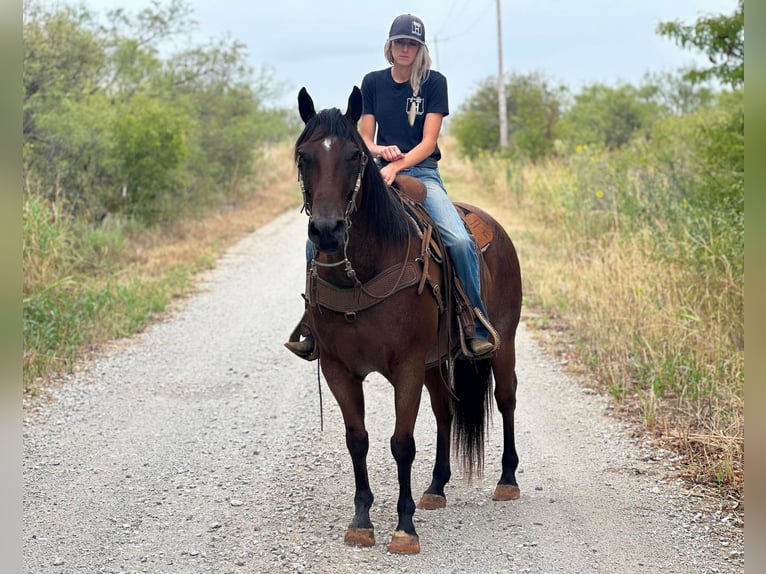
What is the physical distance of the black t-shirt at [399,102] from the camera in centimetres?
497

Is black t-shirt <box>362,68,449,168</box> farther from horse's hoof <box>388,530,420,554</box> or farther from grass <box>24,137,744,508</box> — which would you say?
grass <box>24,137,744,508</box>

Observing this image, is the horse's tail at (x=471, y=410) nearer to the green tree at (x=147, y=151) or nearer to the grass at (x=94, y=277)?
the grass at (x=94, y=277)

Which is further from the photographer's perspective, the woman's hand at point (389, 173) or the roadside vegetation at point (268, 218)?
the roadside vegetation at point (268, 218)

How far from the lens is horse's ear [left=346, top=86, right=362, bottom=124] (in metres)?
4.26

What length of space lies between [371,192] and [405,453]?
142 cm

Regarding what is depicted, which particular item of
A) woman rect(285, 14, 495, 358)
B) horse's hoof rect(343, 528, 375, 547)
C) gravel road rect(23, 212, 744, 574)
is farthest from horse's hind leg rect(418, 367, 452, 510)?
horse's hoof rect(343, 528, 375, 547)

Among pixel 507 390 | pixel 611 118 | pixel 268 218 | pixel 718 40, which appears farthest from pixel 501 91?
pixel 507 390

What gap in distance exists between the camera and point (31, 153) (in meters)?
13.2

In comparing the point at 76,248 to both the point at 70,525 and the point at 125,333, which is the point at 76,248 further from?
the point at 70,525

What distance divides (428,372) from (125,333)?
17.6ft

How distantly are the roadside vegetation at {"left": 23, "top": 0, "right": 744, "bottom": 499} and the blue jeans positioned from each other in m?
1.79

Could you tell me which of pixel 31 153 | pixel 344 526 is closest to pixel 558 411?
pixel 344 526

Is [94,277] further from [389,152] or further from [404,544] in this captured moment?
[404,544]

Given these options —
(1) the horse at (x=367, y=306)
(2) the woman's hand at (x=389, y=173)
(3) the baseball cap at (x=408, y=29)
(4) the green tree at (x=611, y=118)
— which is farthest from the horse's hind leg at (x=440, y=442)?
(4) the green tree at (x=611, y=118)
